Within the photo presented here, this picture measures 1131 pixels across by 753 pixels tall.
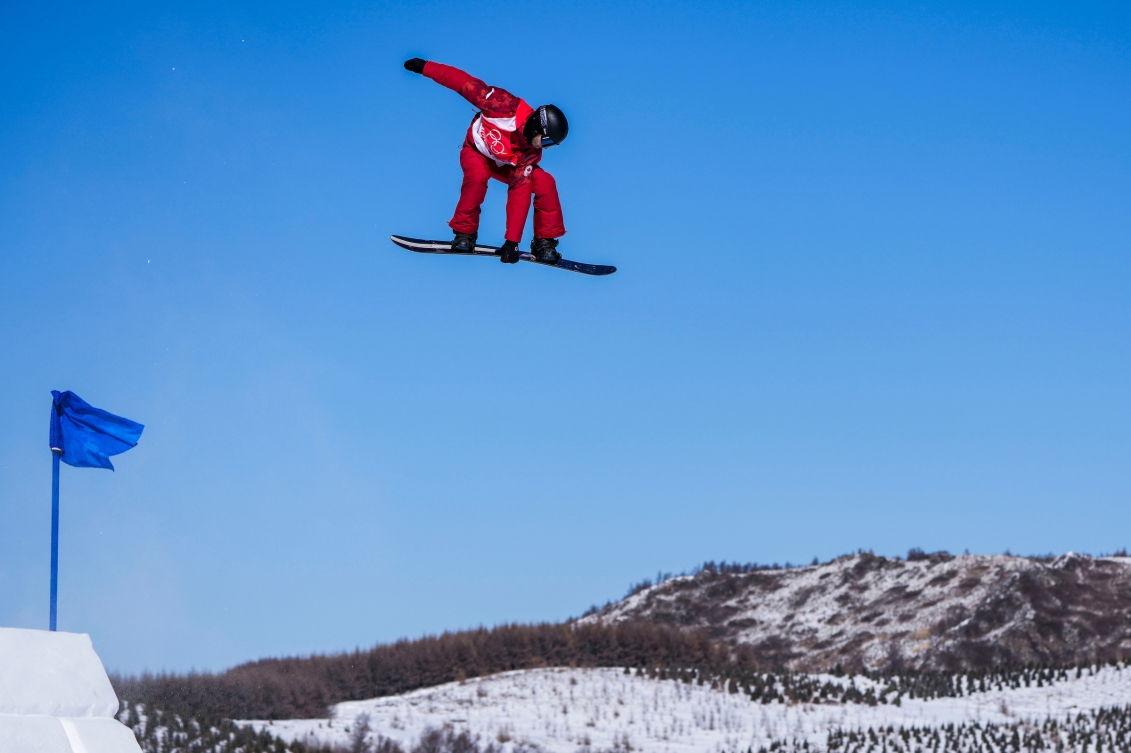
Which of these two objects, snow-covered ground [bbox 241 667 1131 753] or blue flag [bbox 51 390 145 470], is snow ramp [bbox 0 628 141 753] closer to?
blue flag [bbox 51 390 145 470]

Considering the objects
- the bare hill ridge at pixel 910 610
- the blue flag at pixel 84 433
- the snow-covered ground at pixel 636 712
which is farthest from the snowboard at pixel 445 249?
the bare hill ridge at pixel 910 610

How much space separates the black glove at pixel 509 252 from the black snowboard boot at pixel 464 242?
243 mm

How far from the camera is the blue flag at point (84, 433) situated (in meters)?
10.5

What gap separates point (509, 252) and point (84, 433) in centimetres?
432

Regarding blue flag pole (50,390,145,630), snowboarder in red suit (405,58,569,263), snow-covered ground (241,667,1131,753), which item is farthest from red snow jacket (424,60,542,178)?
snow-covered ground (241,667,1131,753)

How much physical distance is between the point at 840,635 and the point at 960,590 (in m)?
4.57

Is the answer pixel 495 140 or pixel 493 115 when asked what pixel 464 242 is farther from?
pixel 493 115

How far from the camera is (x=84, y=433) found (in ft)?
35.1

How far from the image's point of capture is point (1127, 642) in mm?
36469

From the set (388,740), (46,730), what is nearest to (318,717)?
(388,740)

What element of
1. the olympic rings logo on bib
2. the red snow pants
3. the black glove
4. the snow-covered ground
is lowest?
the snow-covered ground

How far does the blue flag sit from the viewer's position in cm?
1055

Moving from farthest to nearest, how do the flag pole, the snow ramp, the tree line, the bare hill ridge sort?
1. the bare hill ridge
2. the tree line
3. the flag pole
4. the snow ramp

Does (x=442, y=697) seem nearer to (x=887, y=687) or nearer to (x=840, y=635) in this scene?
(x=887, y=687)
